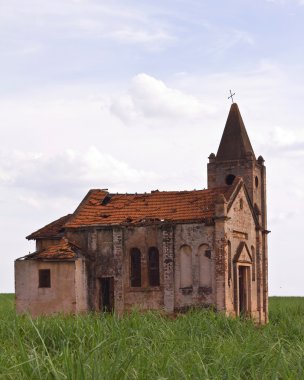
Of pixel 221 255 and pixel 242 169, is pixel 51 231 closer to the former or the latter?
pixel 221 255

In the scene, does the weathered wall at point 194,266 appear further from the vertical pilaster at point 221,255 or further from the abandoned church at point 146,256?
the vertical pilaster at point 221,255

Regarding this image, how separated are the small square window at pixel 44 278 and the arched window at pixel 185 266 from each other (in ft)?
17.5

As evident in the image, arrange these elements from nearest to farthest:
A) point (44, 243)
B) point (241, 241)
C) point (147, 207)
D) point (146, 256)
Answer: point (146, 256) → point (147, 207) → point (241, 241) → point (44, 243)

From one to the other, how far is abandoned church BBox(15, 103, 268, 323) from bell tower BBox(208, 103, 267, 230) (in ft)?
16.0

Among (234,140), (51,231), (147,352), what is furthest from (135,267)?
(147,352)

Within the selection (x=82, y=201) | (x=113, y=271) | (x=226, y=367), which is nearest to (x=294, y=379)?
(x=226, y=367)

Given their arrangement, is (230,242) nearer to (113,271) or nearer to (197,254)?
(197,254)

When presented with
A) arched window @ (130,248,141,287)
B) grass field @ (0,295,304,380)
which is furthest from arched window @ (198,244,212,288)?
grass field @ (0,295,304,380)

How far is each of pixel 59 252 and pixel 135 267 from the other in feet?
10.9

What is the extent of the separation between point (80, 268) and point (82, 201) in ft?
13.5

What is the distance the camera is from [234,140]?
126ft

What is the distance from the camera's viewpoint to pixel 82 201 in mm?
32250

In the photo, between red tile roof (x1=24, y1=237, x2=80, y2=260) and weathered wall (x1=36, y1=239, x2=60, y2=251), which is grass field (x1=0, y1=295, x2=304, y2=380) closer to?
red tile roof (x1=24, y1=237, x2=80, y2=260)

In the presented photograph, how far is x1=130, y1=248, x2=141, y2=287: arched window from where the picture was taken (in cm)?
2984
